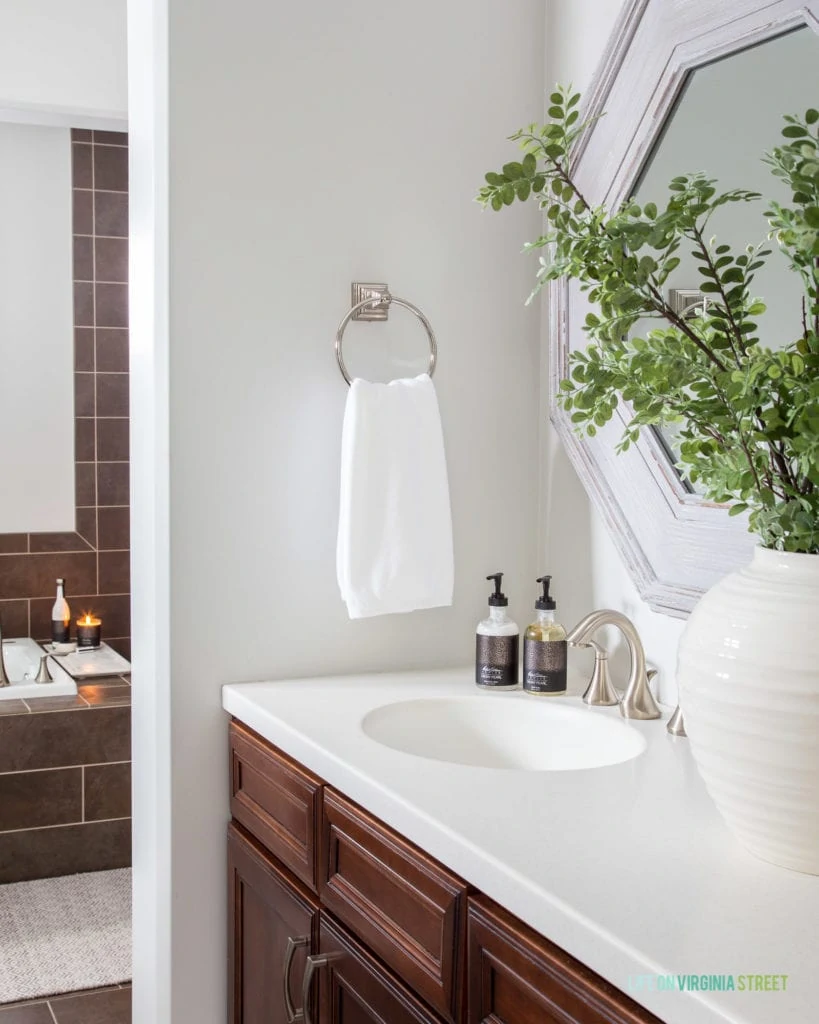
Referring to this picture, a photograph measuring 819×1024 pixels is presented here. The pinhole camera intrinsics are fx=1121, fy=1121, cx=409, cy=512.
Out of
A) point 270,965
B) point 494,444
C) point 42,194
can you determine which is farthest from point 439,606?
point 42,194

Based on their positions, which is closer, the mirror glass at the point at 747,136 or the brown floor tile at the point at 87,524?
the mirror glass at the point at 747,136

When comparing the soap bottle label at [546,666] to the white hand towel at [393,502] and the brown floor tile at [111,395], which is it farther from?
the brown floor tile at [111,395]

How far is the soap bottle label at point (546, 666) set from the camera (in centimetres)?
160

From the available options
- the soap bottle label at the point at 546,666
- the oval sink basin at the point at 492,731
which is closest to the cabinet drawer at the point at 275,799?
the oval sink basin at the point at 492,731

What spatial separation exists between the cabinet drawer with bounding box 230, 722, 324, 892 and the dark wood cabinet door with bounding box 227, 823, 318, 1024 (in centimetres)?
3

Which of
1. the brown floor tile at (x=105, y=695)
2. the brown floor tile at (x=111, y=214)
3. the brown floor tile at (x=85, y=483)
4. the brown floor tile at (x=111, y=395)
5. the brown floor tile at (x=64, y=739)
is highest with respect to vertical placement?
the brown floor tile at (x=111, y=214)

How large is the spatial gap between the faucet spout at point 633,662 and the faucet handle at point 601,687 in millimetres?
54

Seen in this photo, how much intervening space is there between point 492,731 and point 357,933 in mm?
393

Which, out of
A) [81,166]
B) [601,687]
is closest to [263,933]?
[601,687]

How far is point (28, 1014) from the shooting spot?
2.38 m

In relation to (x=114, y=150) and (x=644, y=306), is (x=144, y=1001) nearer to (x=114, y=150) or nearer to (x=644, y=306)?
(x=644, y=306)

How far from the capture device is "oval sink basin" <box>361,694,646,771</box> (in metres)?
1.51

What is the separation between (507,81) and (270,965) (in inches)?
55.9

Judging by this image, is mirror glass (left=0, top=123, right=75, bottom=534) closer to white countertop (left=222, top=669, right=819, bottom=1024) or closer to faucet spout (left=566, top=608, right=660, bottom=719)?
white countertop (left=222, top=669, right=819, bottom=1024)
